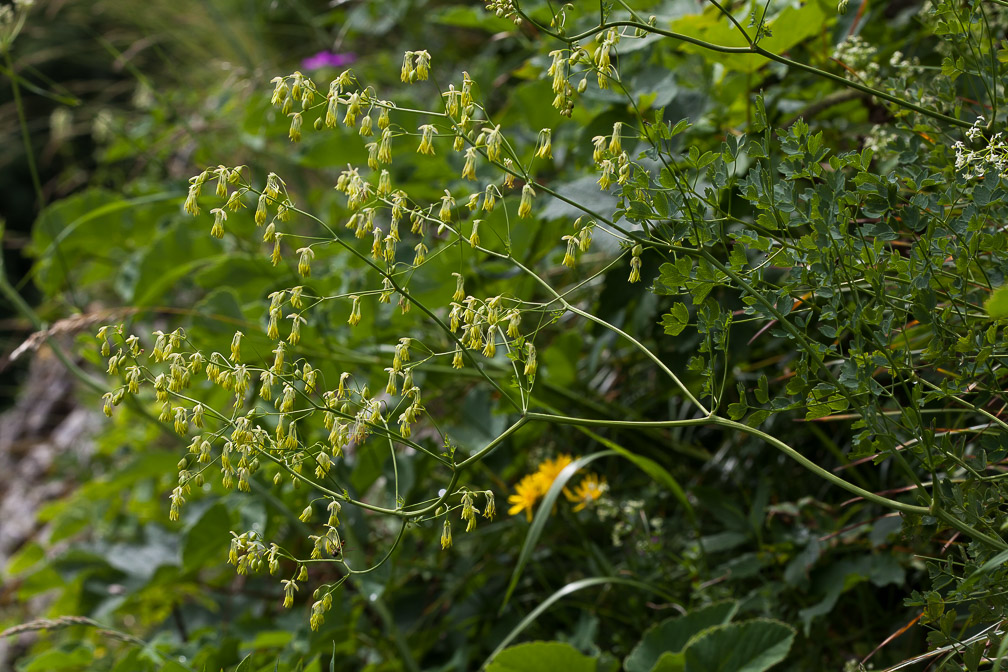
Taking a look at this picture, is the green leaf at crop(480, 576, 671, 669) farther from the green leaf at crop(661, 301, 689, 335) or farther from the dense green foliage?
the green leaf at crop(661, 301, 689, 335)

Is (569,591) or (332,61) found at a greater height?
(332,61)

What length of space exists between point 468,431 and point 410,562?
0.82 ft

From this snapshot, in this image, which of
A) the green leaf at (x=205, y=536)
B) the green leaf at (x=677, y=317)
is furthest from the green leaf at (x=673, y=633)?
the green leaf at (x=205, y=536)

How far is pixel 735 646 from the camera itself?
90cm

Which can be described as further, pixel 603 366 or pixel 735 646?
pixel 603 366

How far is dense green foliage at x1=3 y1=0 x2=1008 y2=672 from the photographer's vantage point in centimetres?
67

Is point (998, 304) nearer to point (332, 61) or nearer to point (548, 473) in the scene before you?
point (548, 473)

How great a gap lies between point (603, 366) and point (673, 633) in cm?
62

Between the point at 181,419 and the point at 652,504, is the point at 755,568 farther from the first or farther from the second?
the point at 181,419

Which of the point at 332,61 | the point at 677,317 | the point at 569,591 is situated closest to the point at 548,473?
the point at 569,591

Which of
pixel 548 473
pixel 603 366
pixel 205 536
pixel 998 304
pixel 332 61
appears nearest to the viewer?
pixel 998 304

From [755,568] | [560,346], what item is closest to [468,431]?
[560,346]

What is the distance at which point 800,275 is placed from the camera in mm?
667

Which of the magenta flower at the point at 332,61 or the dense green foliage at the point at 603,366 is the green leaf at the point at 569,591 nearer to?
the dense green foliage at the point at 603,366
